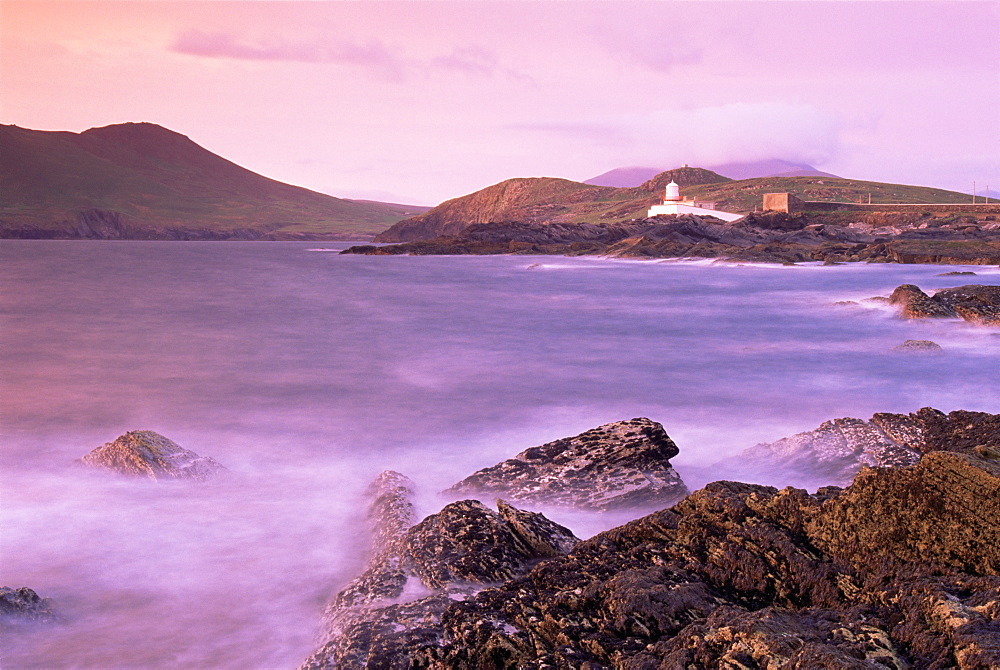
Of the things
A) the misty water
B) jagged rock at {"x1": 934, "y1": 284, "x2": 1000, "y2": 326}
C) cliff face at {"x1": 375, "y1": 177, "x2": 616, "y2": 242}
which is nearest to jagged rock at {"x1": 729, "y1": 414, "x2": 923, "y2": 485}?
the misty water

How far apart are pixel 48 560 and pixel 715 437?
6859 millimetres

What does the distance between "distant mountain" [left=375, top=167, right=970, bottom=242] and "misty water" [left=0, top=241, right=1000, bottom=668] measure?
72.1 metres

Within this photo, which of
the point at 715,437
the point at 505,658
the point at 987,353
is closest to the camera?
the point at 505,658

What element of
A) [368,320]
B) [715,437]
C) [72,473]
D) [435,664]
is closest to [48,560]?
[72,473]

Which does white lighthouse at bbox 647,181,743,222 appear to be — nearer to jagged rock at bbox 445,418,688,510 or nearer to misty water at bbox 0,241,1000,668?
misty water at bbox 0,241,1000,668

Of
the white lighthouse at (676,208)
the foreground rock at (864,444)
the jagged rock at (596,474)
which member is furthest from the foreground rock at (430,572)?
the white lighthouse at (676,208)

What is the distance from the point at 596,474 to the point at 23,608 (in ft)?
13.4

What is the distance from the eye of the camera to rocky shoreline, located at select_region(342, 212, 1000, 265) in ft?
171

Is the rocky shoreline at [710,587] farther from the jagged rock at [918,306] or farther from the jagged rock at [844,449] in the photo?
the jagged rock at [918,306]

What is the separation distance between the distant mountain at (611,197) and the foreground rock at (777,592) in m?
87.7

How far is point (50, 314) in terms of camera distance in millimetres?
23141

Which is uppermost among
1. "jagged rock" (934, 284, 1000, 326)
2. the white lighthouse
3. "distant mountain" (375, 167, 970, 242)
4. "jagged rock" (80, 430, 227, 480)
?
"distant mountain" (375, 167, 970, 242)

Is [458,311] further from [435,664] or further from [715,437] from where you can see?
[435,664]

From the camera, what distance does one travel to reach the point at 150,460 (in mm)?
6891
